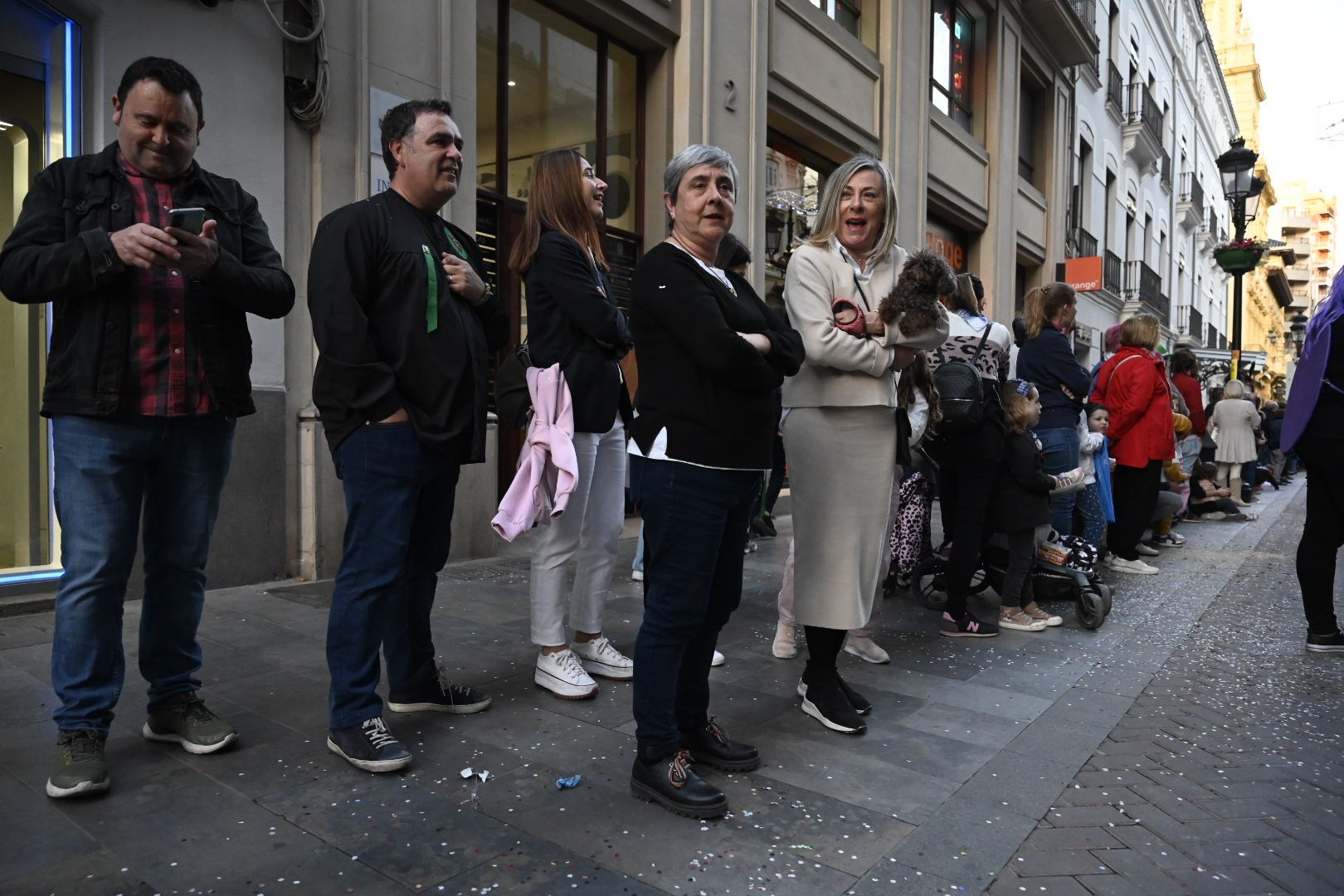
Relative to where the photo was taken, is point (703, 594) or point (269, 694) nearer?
point (703, 594)

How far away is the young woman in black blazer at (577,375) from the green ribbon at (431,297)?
651 millimetres

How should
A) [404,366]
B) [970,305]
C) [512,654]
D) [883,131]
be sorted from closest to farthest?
[404,366] < [512,654] < [970,305] < [883,131]

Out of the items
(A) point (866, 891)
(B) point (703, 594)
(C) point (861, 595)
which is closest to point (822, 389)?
(C) point (861, 595)

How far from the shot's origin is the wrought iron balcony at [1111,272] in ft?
74.2

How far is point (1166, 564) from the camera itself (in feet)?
26.0

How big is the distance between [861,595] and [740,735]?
2.16 ft

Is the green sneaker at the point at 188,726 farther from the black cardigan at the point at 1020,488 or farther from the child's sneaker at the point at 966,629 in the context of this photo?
the black cardigan at the point at 1020,488

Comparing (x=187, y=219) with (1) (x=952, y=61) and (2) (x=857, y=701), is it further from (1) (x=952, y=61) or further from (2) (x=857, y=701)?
(1) (x=952, y=61)

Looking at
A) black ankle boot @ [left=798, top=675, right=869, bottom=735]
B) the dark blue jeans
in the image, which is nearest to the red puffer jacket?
black ankle boot @ [left=798, top=675, right=869, bottom=735]

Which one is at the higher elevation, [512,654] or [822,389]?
[822,389]

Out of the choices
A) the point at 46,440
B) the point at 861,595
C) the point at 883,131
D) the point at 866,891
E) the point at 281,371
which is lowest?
the point at 866,891

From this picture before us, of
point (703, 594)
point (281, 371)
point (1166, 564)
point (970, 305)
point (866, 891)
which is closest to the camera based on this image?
point (866, 891)

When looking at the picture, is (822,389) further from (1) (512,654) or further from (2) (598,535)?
(1) (512,654)

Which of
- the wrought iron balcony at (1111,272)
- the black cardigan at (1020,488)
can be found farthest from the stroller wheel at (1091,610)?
the wrought iron balcony at (1111,272)
